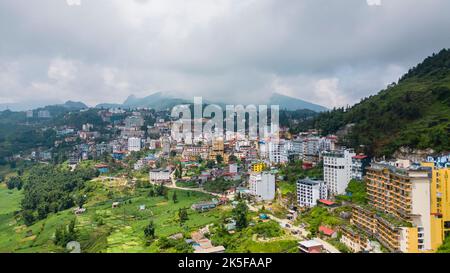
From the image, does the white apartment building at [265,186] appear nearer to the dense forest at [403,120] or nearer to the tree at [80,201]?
the dense forest at [403,120]

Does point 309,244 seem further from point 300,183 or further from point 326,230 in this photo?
point 300,183

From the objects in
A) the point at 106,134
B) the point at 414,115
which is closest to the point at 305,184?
the point at 414,115

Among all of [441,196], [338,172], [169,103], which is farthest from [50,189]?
[169,103]

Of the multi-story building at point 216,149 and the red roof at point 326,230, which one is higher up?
the multi-story building at point 216,149

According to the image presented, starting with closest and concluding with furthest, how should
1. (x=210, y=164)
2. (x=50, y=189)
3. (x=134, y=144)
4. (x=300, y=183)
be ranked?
(x=300, y=183), (x=50, y=189), (x=210, y=164), (x=134, y=144)

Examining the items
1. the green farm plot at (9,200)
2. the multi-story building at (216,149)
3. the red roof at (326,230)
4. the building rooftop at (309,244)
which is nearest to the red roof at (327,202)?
the red roof at (326,230)

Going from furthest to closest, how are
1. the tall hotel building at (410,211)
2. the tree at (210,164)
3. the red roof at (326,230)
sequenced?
1. the tree at (210,164)
2. the red roof at (326,230)
3. the tall hotel building at (410,211)

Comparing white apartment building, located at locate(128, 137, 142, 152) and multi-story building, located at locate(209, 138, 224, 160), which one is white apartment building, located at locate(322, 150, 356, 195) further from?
white apartment building, located at locate(128, 137, 142, 152)
